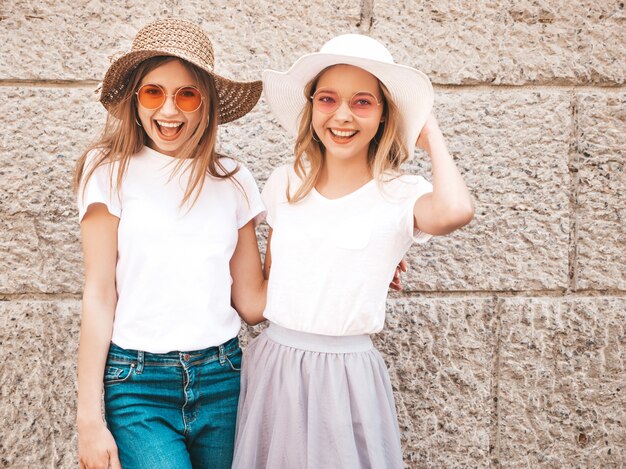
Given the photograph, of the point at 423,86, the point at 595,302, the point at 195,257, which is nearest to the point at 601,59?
the point at 595,302

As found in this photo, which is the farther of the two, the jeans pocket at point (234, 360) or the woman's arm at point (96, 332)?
the jeans pocket at point (234, 360)

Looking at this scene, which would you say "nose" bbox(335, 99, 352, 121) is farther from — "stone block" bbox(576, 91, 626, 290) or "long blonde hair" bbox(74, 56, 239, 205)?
"stone block" bbox(576, 91, 626, 290)

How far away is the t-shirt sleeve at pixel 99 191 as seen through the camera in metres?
1.83


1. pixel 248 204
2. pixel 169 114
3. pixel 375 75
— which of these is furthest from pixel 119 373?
pixel 375 75

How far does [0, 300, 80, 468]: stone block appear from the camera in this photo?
262 centimetres

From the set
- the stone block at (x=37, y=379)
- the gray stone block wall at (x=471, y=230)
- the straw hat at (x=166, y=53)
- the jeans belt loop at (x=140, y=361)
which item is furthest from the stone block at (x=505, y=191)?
the stone block at (x=37, y=379)

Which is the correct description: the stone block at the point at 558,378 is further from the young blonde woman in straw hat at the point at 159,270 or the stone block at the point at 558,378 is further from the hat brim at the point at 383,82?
the young blonde woman in straw hat at the point at 159,270

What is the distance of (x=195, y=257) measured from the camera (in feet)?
6.19

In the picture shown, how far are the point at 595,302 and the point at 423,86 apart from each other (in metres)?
1.44

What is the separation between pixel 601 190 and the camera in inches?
106

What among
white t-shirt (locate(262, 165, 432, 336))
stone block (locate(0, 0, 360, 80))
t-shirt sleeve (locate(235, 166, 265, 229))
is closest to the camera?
white t-shirt (locate(262, 165, 432, 336))

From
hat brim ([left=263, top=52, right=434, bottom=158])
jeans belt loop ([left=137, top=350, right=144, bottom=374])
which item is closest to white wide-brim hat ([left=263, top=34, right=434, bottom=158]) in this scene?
hat brim ([left=263, top=52, right=434, bottom=158])

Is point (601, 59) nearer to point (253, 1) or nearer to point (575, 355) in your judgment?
point (575, 355)

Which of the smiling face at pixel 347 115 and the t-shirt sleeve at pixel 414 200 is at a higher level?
the smiling face at pixel 347 115
